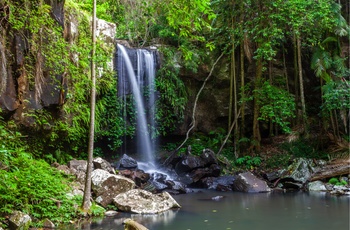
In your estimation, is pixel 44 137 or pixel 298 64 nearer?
pixel 44 137

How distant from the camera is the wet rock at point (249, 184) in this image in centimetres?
1120

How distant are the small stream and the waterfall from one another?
548cm

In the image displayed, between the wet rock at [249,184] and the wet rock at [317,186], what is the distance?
1.32 metres

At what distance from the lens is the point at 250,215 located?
25.3ft

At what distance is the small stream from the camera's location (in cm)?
678

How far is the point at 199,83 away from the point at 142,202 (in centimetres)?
896

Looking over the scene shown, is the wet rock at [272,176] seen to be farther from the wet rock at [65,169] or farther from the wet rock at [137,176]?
the wet rock at [65,169]

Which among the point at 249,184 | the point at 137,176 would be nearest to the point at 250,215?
the point at 249,184

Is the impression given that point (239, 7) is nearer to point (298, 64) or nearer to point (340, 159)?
point (298, 64)

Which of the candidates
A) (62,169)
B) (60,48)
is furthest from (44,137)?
(60,48)

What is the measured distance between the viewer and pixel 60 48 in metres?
7.23

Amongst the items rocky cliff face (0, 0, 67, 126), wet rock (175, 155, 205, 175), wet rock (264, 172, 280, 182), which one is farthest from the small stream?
rocky cliff face (0, 0, 67, 126)

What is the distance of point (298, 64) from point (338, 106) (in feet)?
10.0

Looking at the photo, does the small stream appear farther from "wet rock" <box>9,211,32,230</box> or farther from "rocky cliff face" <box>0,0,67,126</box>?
"rocky cliff face" <box>0,0,67,126</box>
